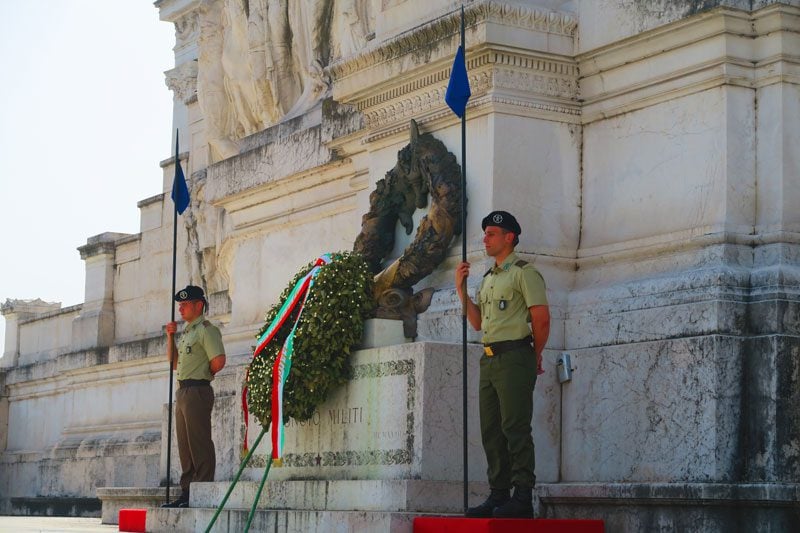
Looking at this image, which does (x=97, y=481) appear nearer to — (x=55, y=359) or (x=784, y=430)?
(x=55, y=359)

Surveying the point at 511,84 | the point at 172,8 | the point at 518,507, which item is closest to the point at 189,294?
the point at 511,84

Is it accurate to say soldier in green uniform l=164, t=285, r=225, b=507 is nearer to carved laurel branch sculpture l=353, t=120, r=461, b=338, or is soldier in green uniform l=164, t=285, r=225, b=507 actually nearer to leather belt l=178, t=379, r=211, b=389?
leather belt l=178, t=379, r=211, b=389

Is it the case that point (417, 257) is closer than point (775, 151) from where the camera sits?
No

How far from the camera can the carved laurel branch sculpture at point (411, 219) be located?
12.2m

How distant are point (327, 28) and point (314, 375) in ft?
18.3

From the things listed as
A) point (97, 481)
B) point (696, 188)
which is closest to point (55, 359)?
point (97, 481)

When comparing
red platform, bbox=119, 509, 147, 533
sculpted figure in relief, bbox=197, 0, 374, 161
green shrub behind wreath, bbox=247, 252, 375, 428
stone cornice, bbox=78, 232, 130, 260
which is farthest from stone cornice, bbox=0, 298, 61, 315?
green shrub behind wreath, bbox=247, 252, 375, 428

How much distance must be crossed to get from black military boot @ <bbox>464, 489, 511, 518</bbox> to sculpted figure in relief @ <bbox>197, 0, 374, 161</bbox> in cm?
636

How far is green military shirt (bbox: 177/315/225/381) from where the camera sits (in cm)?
1397

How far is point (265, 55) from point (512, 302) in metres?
7.51

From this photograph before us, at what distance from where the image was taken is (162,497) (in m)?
17.0

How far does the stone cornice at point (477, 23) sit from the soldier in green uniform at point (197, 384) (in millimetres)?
2663

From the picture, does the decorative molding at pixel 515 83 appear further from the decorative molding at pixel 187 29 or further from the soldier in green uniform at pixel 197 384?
the decorative molding at pixel 187 29

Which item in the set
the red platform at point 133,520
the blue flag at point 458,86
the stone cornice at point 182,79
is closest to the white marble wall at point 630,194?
the blue flag at point 458,86
